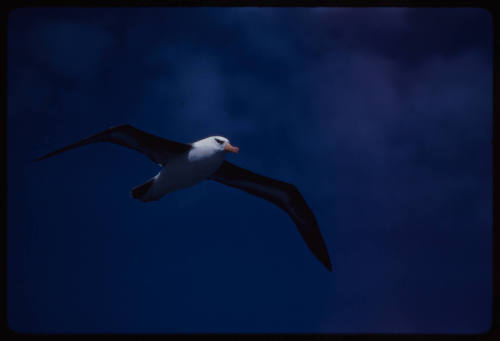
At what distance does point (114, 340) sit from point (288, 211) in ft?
9.25

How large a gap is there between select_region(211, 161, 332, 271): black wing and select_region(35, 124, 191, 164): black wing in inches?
31.5

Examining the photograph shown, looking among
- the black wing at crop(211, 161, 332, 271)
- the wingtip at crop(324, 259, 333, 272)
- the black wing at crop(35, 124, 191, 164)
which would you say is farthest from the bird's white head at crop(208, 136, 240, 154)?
the wingtip at crop(324, 259, 333, 272)

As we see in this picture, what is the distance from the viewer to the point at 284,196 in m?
5.44

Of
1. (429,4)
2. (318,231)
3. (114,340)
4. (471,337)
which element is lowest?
(114,340)

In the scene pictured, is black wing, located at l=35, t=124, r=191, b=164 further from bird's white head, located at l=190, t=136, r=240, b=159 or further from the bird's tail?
the bird's tail

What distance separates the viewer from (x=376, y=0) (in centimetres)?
310

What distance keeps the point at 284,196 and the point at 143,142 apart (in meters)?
1.92

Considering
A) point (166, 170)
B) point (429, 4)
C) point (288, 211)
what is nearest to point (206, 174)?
point (166, 170)

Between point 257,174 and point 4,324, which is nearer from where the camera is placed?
point 4,324

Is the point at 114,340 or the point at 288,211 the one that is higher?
the point at 288,211

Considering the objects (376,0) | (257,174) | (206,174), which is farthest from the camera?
(257,174)

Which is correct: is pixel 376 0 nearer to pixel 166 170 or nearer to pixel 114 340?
pixel 166 170

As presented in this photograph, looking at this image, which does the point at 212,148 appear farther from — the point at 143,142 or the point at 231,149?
the point at 143,142

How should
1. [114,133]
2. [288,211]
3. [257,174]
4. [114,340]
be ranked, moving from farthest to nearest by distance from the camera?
[288,211]
[257,174]
[114,133]
[114,340]
